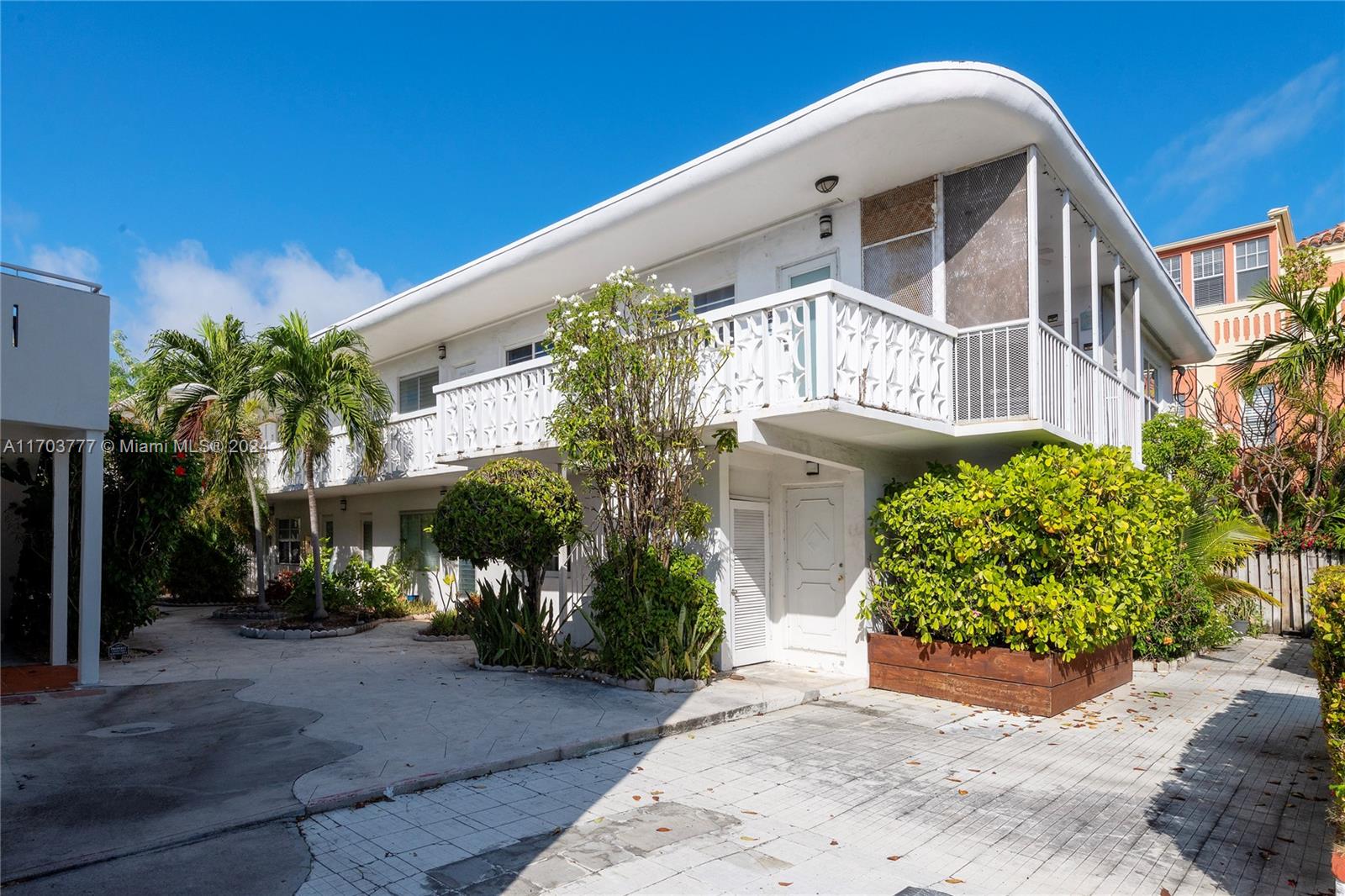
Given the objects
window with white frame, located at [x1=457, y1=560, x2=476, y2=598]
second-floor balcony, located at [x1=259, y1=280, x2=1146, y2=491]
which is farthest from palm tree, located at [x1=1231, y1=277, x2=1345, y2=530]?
window with white frame, located at [x1=457, y1=560, x2=476, y2=598]

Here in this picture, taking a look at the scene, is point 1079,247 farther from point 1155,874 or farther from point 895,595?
point 1155,874

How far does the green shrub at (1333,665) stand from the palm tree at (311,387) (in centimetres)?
1382

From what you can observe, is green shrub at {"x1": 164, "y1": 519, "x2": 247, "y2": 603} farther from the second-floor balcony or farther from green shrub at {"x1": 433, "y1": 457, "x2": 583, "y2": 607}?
the second-floor balcony

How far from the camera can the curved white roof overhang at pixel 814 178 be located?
28.7 ft

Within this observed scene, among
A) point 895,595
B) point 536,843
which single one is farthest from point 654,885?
point 895,595

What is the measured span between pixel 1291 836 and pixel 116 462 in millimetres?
13277

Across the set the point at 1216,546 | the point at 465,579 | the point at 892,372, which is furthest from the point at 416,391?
the point at 1216,546

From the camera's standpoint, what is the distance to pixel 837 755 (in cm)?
681

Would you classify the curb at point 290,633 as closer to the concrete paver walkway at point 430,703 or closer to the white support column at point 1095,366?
the concrete paver walkway at point 430,703

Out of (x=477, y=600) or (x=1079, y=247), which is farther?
(x=1079, y=247)

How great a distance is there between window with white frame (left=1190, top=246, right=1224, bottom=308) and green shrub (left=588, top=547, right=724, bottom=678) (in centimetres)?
2249

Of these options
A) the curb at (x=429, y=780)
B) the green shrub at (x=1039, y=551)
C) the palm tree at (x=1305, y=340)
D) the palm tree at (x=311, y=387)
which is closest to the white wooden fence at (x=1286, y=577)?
the palm tree at (x=1305, y=340)

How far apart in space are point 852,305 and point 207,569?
18994 millimetres

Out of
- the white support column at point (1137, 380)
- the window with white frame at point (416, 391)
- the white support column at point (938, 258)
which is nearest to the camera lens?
the white support column at point (938, 258)
